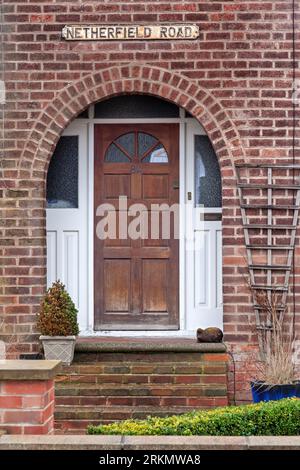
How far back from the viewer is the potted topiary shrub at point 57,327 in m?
9.05

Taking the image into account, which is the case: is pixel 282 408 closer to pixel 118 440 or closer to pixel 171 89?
pixel 118 440

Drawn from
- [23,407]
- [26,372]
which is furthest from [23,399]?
[26,372]

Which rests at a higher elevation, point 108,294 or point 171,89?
point 171,89

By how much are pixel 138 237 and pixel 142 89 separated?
166 centimetres

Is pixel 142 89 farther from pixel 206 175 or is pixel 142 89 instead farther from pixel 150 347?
pixel 150 347

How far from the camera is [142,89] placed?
9.52m

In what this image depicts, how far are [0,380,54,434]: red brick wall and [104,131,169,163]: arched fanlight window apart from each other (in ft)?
14.9

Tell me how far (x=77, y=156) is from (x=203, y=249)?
1707 millimetres

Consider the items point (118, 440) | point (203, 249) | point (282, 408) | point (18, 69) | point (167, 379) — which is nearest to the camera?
point (118, 440)

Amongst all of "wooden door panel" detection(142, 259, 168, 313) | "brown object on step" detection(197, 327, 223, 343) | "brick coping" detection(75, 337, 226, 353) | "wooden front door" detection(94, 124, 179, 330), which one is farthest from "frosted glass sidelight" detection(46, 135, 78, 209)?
"brown object on step" detection(197, 327, 223, 343)

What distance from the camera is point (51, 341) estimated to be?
29.8 ft

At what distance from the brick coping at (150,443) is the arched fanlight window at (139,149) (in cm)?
495

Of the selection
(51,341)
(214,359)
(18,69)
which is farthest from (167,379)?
(18,69)

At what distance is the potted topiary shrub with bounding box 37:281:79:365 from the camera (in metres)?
9.05
